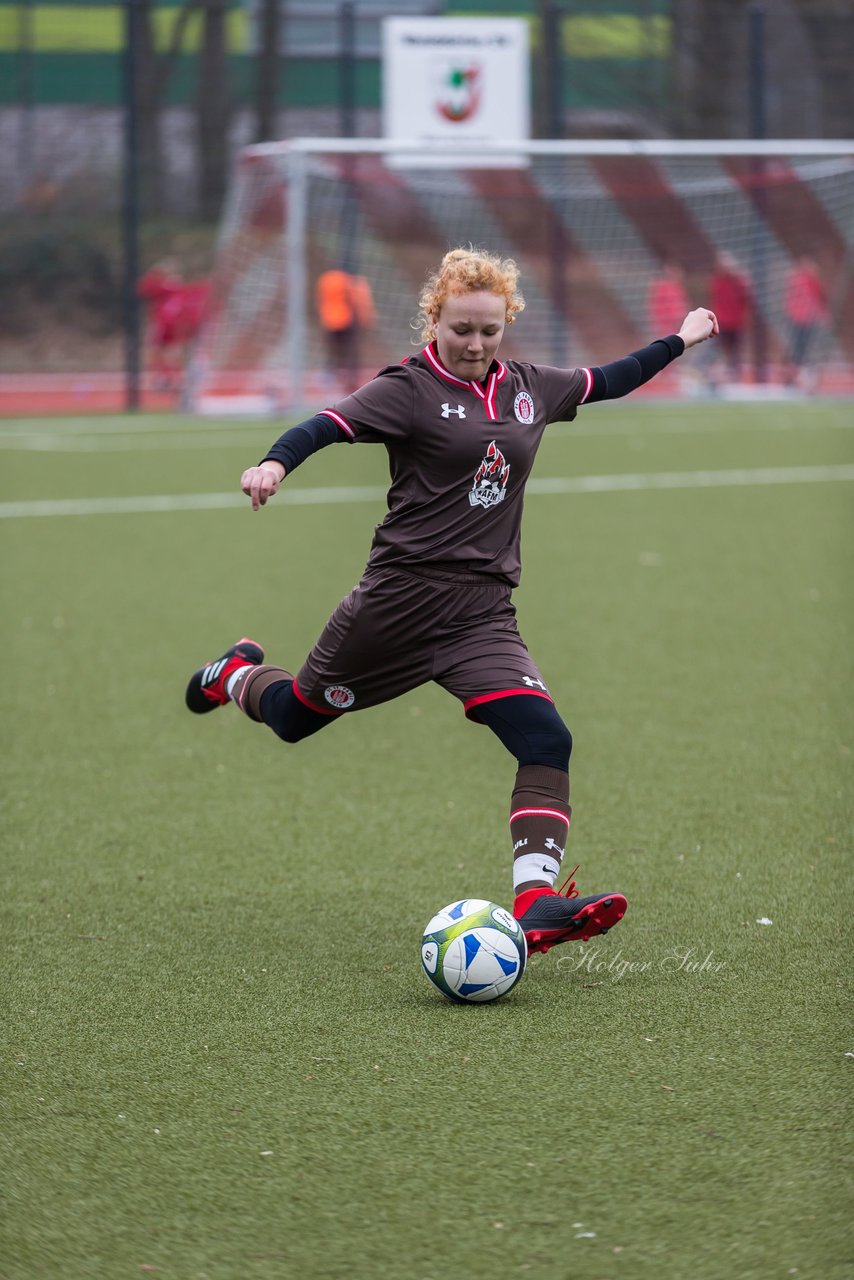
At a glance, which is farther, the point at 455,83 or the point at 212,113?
the point at 212,113

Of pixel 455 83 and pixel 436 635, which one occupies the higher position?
pixel 455 83

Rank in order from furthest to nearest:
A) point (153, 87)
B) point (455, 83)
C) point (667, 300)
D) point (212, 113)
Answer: point (212, 113) < point (153, 87) < point (667, 300) < point (455, 83)

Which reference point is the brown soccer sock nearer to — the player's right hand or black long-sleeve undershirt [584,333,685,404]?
the player's right hand

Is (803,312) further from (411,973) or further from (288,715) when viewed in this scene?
(411,973)

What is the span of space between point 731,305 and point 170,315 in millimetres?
7257

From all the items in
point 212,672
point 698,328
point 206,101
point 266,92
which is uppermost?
point 266,92

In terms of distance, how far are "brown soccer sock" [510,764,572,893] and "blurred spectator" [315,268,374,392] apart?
17.0 meters

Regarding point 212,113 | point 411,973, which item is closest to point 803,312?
point 212,113

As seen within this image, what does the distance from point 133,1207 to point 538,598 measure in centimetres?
672

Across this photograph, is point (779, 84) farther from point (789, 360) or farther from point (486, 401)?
point (486, 401)

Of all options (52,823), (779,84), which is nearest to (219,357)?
(779,84)

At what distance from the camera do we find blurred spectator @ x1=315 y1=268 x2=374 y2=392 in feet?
70.0

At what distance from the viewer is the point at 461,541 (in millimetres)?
4445

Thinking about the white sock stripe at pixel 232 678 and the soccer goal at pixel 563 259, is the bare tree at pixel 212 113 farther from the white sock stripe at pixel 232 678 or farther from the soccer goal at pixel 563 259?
the white sock stripe at pixel 232 678
